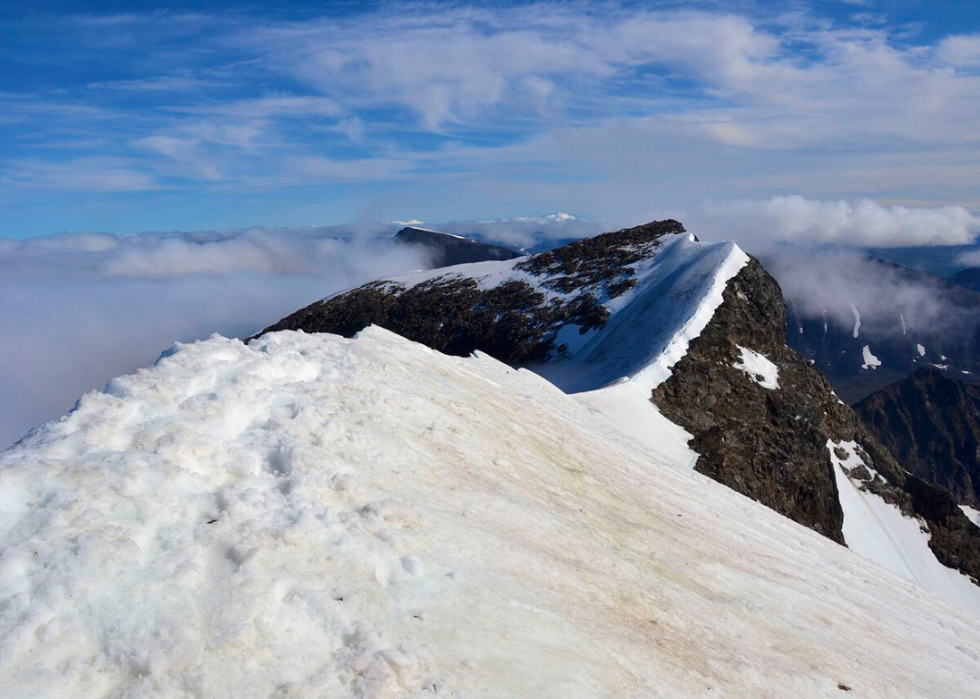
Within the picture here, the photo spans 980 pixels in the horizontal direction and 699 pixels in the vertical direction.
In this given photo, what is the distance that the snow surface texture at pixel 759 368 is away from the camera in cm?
4609

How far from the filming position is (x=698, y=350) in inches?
1753

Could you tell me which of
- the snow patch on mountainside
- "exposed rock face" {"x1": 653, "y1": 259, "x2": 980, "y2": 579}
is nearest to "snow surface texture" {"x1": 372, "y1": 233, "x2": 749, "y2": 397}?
the snow patch on mountainside

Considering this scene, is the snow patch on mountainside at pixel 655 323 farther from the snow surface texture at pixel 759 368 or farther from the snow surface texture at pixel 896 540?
the snow surface texture at pixel 896 540

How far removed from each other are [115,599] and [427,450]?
17.7ft

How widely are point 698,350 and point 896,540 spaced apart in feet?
76.4

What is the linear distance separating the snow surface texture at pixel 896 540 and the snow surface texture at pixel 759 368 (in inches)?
370

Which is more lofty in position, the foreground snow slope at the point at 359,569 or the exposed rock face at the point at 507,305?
the foreground snow slope at the point at 359,569

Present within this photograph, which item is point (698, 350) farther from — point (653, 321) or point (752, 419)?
point (653, 321)

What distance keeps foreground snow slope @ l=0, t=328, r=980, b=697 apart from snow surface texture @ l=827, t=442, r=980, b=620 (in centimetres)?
3999

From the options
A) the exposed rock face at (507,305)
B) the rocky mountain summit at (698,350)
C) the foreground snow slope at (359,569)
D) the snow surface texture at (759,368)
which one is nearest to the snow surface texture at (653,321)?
the rocky mountain summit at (698,350)

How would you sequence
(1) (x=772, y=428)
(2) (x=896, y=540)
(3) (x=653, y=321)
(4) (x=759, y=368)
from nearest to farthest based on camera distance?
1. (1) (x=772, y=428)
2. (4) (x=759, y=368)
3. (2) (x=896, y=540)
4. (3) (x=653, y=321)

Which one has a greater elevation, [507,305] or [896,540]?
[507,305]

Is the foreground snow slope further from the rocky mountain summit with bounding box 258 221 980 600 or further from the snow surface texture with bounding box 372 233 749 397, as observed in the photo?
the snow surface texture with bounding box 372 233 749 397

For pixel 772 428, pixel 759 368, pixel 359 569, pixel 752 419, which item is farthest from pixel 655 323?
pixel 359 569
